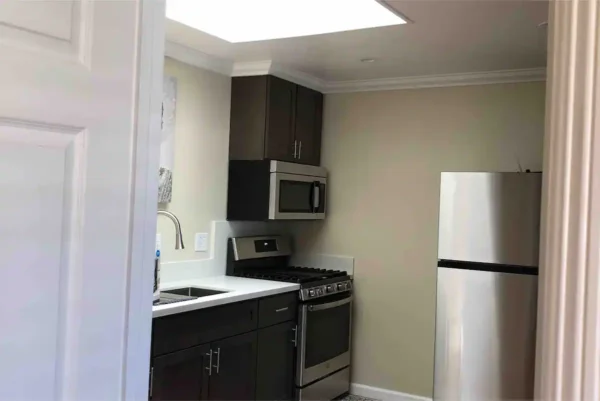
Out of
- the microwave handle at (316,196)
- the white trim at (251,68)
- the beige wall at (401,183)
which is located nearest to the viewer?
the white trim at (251,68)

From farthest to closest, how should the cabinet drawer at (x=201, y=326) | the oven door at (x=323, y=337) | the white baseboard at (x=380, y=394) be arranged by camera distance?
the white baseboard at (x=380, y=394)
the oven door at (x=323, y=337)
the cabinet drawer at (x=201, y=326)

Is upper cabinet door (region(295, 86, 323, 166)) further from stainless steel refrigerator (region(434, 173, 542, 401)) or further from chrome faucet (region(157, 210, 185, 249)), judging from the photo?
stainless steel refrigerator (region(434, 173, 542, 401))

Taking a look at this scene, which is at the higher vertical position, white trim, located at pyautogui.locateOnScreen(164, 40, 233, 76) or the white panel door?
white trim, located at pyautogui.locateOnScreen(164, 40, 233, 76)

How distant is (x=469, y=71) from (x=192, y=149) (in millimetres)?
1919

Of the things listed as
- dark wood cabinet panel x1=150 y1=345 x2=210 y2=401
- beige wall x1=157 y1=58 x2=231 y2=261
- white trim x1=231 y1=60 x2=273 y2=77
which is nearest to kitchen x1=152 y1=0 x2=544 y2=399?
beige wall x1=157 y1=58 x2=231 y2=261

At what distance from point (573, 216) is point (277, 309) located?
287 centimetres

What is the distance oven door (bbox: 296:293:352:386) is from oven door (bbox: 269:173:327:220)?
623 millimetres

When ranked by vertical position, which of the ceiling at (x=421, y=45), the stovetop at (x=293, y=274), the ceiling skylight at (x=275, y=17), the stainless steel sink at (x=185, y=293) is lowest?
the stainless steel sink at (x=185, y=293)

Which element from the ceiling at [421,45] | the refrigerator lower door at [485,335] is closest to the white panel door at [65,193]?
the ceiling at [421,45]

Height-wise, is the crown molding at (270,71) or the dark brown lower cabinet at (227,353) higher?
the crown molding at (270,71)

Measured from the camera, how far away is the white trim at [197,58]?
3484 millimetres

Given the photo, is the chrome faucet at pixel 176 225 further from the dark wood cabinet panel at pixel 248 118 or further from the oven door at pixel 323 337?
the oven door at pixel 323 337

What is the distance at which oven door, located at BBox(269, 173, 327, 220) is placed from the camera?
3.92 meters

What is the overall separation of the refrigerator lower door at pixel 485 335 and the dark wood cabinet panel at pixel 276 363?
3.28 ft
